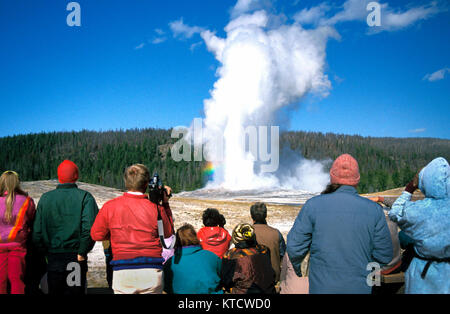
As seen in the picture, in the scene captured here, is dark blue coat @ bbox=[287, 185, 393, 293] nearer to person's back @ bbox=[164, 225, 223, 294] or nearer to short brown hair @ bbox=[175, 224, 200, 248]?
person's back @ bbox=[164, 225, 223, 294]

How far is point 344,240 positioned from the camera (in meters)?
2.85

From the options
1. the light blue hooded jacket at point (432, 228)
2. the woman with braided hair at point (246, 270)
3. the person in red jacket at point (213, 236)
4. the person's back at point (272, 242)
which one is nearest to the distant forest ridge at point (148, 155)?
the person in red jacket at point (213, 236)

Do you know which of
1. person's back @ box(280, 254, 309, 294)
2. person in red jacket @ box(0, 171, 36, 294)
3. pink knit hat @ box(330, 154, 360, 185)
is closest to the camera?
pink knit hat @ box(330, 154, 360, 185)

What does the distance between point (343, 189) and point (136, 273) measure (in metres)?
2.02

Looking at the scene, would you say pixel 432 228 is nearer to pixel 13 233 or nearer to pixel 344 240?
pixel 344 240

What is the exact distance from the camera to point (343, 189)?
298 cm

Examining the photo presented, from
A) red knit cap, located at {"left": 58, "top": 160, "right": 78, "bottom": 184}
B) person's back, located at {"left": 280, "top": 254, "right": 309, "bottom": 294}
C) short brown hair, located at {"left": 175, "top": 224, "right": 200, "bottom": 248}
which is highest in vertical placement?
red knit cap, located at {"left": 58, "top": 160, "right": 78, "bottom": 184}

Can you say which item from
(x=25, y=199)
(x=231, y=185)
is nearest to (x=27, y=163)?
(x=231, y=185)

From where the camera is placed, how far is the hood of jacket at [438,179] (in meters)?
2.91

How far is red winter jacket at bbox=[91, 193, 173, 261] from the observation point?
327cm

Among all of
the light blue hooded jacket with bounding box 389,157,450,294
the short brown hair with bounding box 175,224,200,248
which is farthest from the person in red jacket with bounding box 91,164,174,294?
the light blue hooded jacket with bounding box 389,157,450,294

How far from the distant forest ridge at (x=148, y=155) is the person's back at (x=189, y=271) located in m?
67.2

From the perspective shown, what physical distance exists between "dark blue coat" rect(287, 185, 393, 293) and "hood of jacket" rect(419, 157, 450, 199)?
512mm

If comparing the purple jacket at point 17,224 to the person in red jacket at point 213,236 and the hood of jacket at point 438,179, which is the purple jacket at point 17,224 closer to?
the person in red jacket at point 213,236
